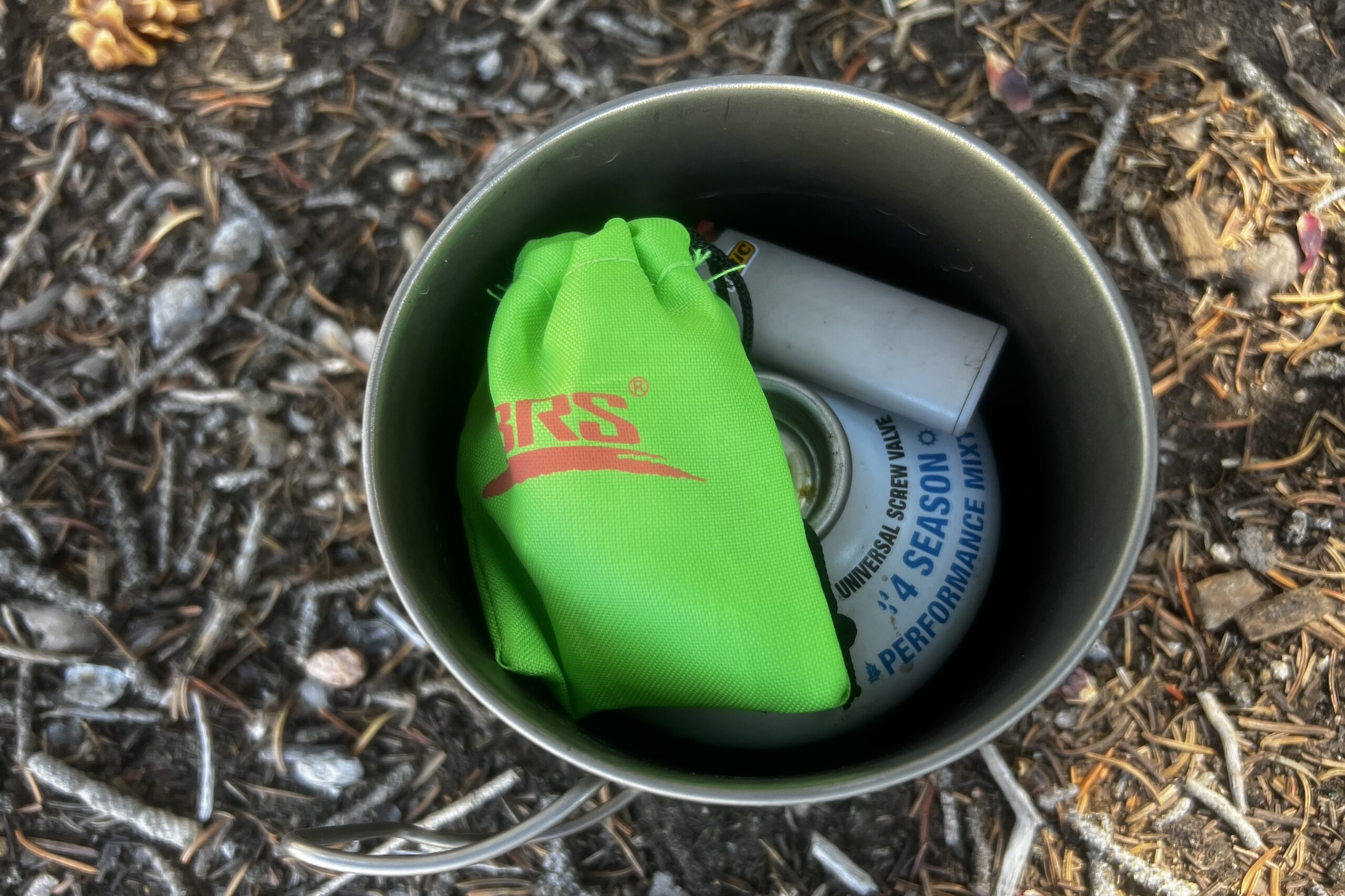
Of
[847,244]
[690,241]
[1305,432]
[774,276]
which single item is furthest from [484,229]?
[1305,432]

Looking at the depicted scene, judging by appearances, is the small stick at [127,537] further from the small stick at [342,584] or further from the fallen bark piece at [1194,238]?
the fallen bark piece at [1194,238]

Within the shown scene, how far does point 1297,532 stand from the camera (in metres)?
1.16

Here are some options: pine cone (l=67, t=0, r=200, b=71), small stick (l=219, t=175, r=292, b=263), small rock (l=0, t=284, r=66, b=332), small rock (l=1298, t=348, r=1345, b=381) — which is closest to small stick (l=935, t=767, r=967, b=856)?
small rock (l=1298, t=348, r=1345, b=381)

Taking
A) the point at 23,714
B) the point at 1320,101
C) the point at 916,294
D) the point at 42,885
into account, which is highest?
the point at 1320,101

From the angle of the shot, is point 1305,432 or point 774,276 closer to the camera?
point 774,276

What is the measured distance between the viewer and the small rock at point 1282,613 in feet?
3.72

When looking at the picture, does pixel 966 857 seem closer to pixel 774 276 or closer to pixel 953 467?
pixel 953 467

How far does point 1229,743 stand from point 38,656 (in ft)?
4.83

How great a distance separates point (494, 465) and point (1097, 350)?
555 mm

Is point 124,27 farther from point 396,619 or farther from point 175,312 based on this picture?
point 396,619

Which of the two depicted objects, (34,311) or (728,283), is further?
(34,311)

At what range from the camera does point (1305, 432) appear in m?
1.19

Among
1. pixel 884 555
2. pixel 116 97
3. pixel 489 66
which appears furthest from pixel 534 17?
pixel 884 555

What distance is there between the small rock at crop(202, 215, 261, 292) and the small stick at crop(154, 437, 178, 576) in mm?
250
